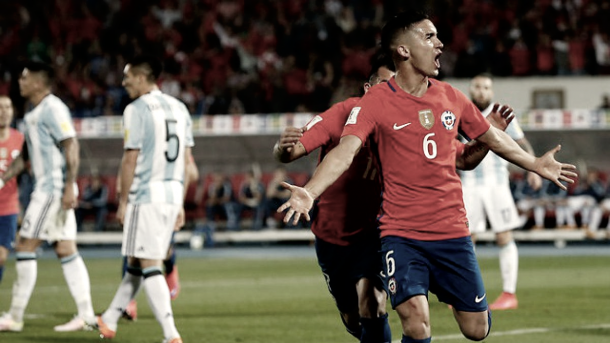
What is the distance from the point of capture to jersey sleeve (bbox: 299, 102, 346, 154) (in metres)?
5.96

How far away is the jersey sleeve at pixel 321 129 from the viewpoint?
19.6 feet

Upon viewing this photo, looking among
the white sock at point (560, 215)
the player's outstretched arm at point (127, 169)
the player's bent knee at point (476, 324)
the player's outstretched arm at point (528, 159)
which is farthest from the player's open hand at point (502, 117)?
the white sock at point (560, 215)

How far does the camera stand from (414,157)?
573 centimetres

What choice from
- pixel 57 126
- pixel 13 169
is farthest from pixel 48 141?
pixel 13 169

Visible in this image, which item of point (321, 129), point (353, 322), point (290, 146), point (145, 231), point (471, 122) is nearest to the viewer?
point (290, 146)

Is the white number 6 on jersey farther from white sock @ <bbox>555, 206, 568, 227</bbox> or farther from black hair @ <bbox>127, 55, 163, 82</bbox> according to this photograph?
white sock @ <bbox>555, 206, 568, 227</bbox>

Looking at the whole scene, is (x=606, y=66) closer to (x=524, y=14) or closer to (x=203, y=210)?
(x=524, y=14)

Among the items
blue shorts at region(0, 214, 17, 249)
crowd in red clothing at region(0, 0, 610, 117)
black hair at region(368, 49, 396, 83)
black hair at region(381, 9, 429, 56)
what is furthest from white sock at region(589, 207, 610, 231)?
black hair at region(381, 9, 429, 56)

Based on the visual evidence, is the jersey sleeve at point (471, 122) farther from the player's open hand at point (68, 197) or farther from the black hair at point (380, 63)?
the player's open hand at point (68, 197)

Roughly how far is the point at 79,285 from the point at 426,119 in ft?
15.8

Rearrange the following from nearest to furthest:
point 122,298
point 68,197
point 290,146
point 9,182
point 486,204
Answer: point 290,146 → point 122,298 → point 68,197 → point 9,182 → point 486,204

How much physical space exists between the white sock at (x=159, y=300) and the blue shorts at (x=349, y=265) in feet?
5.92

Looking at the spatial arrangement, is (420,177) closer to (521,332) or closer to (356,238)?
(356,238)

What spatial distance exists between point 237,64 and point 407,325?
910 inches
